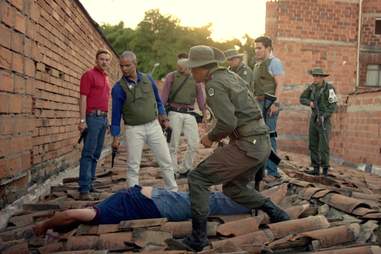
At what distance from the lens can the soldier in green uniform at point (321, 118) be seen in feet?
26.4

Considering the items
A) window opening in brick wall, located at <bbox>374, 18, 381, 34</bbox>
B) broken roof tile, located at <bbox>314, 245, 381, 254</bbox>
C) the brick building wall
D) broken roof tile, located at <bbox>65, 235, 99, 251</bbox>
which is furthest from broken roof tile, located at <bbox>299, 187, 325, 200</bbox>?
window opening in brick wall, located at <bbox>374, 18, 381, 34</bbox>

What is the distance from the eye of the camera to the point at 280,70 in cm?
686

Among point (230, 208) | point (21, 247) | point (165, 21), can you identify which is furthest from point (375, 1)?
point (165, 21)

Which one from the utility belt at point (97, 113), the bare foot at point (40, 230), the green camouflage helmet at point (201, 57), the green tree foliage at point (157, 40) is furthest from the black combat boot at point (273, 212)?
the green tree foliage at point (157, 40)

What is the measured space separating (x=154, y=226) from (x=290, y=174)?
3.90m

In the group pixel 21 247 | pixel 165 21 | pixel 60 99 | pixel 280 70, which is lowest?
pixel 21 247

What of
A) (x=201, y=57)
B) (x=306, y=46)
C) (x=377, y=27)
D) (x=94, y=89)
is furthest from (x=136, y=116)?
(x=377, y=27)

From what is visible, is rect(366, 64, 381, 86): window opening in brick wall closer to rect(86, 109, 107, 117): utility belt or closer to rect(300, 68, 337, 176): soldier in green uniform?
rect(300, 68, 337, 176): soldier in green uniform

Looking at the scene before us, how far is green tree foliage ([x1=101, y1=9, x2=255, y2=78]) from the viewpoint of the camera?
45969 millimetres

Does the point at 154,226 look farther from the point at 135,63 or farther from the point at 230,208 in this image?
the point at 135,63

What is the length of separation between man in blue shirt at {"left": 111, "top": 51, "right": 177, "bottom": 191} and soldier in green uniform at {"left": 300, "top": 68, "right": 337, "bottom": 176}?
338 cm

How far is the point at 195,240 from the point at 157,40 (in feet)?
143

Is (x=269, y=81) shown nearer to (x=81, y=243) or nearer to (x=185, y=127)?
(x=185, y=127)

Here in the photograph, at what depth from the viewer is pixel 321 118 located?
805cm
